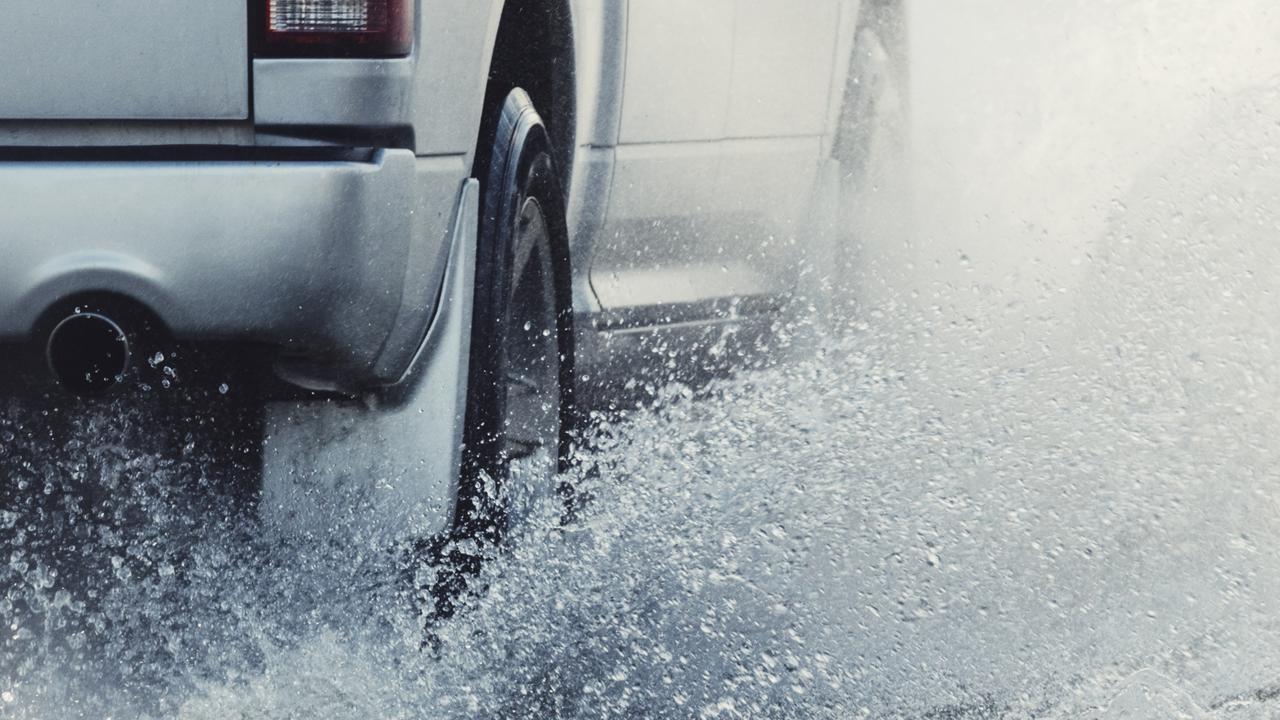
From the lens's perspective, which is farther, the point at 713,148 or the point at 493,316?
the point at 713,148

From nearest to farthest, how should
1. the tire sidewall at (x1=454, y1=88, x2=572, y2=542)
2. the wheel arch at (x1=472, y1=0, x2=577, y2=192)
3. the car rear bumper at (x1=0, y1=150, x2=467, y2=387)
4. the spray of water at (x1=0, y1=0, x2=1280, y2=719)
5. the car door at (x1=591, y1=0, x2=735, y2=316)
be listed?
the car rear bumper at (x1=0, y1=150, x2=467, y2=387)
the spray of water at (x1=0, y1=0, x2=1280, y2=719)
the tire sidewall at (x1=454, y1=88, x2=572, y2=542)
the wheel arch at (x1=472, y1=0, x2=577, y2=192)
the car door at (x1=591, y1=0, x2=735, y2=316)

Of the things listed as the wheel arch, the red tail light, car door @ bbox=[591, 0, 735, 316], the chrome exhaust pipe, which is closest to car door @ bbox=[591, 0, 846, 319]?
car door @ bbox=[591, 0, 735, 316]

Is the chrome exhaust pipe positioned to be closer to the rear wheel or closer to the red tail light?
the red tail light

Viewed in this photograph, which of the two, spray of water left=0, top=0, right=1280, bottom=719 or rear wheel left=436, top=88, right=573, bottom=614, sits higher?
rear wheel left=436, top=88, right=573, bottom=614

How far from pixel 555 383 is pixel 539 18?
2.29ft

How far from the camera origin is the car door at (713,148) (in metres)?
3.77

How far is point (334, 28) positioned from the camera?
2.51m

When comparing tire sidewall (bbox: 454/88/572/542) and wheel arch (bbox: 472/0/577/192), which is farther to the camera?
wheel arch (bbox: 472/0/577/192)

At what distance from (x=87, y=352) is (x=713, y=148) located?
186cm

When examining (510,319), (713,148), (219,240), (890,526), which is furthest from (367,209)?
(890,526)

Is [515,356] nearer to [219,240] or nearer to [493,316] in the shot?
[493,316]

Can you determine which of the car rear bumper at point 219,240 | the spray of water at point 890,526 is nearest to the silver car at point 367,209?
the car rear bumper at point 219,240

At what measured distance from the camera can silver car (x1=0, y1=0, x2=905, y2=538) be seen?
2.43 meters

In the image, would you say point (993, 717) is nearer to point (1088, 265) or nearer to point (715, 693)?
point (715, 693)
